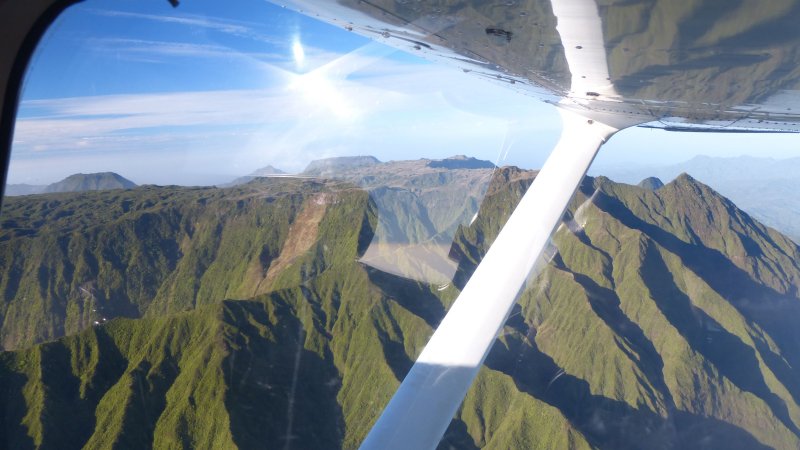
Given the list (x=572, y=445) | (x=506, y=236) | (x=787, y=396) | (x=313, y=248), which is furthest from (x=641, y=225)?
(x=506, y=236)

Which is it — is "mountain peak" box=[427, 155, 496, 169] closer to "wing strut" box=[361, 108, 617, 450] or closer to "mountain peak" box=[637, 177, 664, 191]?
"wing strut" box=[361, 108, 617, 450]

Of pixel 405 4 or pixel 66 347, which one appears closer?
pixel 405 4

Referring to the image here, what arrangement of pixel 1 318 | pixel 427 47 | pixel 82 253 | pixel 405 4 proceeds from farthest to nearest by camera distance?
pixel 82 253, pixel 1 318, pixel 427 47, pixel 405 4

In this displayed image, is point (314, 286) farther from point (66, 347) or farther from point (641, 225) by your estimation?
point (641, 225)

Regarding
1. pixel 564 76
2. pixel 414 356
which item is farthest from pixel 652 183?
pixel 564 76

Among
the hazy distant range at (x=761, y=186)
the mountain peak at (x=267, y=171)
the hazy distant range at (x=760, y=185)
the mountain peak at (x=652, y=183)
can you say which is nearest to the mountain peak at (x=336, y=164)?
the mountain peak at (x=267, y=171)

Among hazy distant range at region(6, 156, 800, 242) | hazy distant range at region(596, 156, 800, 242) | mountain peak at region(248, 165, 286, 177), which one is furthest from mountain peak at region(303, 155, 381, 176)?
hazy distant range at region(596, 156, 800, 242)
